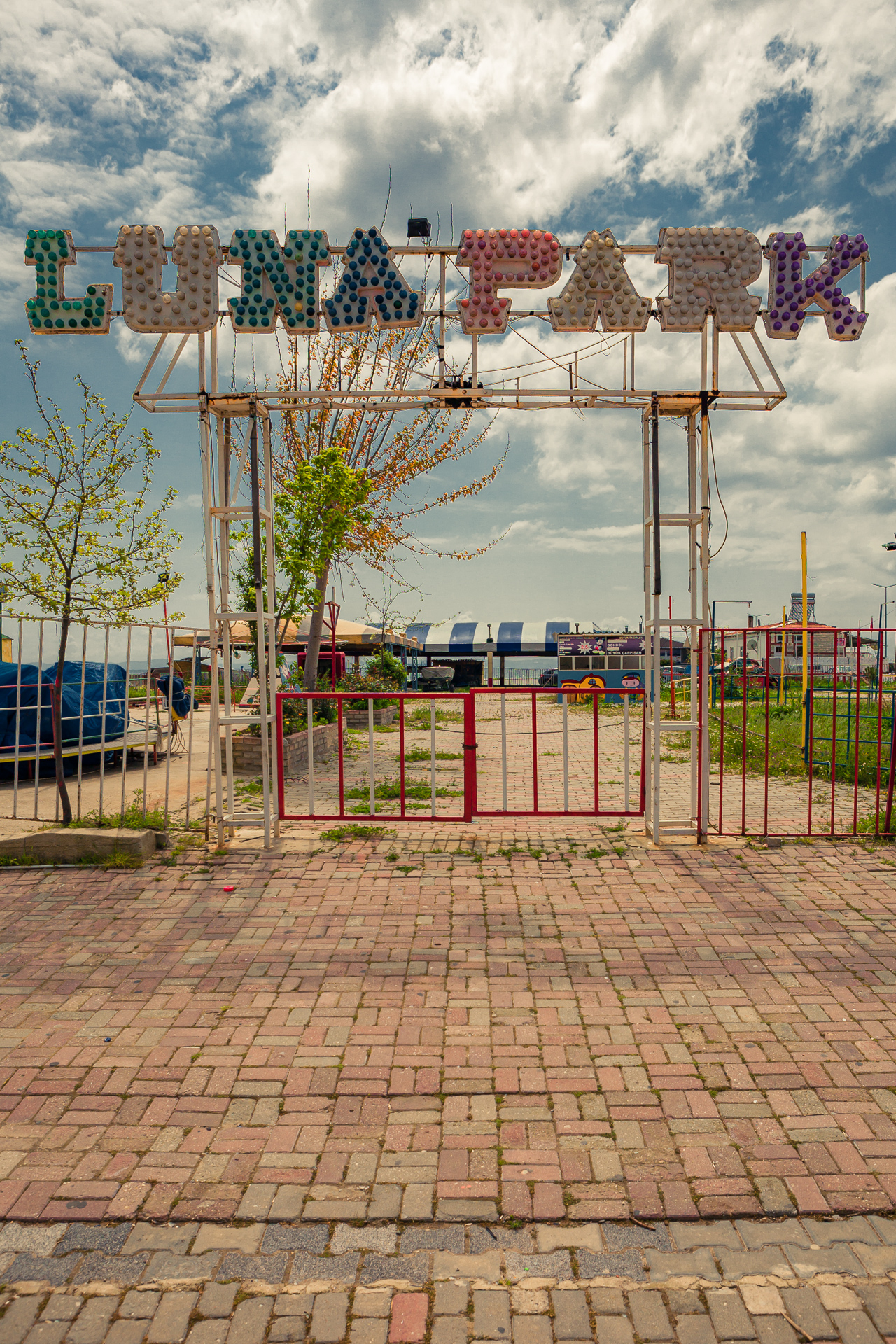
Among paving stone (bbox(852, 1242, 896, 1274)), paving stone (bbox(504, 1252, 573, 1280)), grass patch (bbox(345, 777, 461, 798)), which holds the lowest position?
paving stone (bbox(504, 1252, 573, 1280))

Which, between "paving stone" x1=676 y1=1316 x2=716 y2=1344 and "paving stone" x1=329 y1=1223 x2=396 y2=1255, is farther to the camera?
"paving stone" x1=329 y1=1223 x2=396 y2=1255

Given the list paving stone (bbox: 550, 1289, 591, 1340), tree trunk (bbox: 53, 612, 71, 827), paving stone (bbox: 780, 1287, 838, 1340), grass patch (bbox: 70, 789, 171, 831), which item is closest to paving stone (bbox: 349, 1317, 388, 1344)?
paving stone (bbox: 550, 1289, 591, 1340)

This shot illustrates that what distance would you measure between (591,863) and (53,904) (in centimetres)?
430

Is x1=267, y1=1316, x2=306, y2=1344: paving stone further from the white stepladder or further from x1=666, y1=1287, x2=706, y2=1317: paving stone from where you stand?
the white stepladder

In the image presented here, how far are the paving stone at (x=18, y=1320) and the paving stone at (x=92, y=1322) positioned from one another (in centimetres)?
1

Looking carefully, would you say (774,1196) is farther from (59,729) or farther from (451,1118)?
(59,729)

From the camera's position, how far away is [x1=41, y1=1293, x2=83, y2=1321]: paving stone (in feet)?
7.77

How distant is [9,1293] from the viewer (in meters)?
2.46

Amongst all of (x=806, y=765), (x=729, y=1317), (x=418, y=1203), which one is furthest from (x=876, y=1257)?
(x=806, y=765)

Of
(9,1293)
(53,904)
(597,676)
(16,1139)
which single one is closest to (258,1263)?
(9,1293)

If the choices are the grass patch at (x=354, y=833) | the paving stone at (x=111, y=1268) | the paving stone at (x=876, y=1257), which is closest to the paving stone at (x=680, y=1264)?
the paving stone at (x=876, y=1257)

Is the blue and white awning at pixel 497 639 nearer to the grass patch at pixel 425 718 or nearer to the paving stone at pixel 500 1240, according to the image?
the grass patch at pixel 425 718

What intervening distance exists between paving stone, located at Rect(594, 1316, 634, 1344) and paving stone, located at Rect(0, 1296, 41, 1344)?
171 centimetres

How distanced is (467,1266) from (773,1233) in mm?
1062
